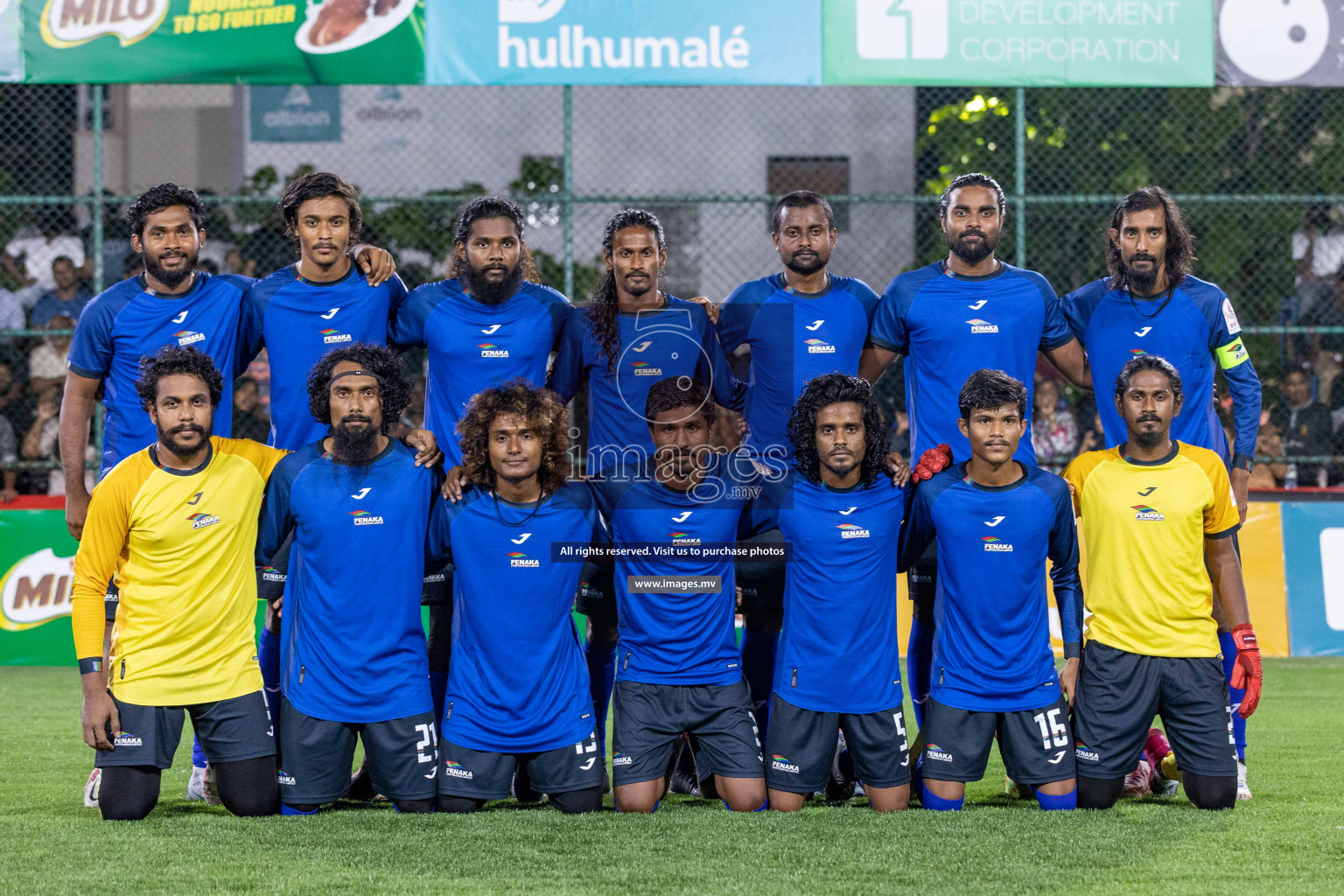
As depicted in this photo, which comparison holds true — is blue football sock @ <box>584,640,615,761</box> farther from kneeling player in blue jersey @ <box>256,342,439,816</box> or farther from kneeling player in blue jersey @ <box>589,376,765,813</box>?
kneeling player in blue jersey @ <box>256,342,439,816</box>

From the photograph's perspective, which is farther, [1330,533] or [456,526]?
[1330,533]

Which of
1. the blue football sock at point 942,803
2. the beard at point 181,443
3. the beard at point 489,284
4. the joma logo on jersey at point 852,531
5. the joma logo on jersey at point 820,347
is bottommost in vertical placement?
the blue football sock at point 942,803

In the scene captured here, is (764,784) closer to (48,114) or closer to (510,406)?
(510,406)

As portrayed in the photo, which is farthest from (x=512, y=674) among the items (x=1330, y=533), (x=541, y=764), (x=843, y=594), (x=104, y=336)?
(x=1330, y=533)

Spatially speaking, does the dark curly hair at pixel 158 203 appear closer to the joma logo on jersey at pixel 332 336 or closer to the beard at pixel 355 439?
the joma logo on jersey at pixel 332 336

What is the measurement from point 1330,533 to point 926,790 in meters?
5.78

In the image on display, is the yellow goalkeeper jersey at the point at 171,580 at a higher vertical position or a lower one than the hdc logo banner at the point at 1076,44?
lower

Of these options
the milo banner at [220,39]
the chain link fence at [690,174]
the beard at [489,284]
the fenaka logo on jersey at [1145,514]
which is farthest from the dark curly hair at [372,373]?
the milo banner at [220,39]

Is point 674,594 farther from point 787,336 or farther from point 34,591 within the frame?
point 34,591

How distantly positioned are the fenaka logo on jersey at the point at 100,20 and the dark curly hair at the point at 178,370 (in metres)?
5.34

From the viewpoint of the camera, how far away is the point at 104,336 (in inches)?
237

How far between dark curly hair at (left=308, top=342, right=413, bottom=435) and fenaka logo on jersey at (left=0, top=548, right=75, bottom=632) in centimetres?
501

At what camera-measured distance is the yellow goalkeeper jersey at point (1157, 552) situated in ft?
17.9

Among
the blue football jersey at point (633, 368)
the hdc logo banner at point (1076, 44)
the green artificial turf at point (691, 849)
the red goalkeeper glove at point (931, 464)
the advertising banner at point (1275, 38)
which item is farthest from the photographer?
the advertising banner at point (1275, 38)
